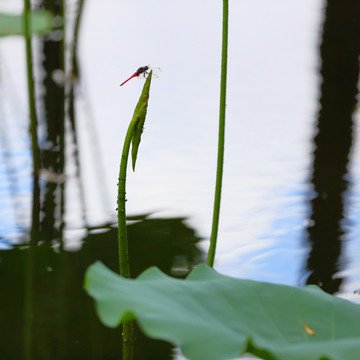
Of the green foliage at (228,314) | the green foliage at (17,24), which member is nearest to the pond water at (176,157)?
the green foliage at (17,24)

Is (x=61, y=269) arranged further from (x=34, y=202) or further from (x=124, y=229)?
(x=124, y=229)

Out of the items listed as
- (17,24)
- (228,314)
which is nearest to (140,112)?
(228,314)

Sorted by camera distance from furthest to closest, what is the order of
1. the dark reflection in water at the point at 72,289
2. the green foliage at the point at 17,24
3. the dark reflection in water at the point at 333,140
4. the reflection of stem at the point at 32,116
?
1. the green foliage at the point at 17,24
2. the reflection of stem at the point at 32,116
3. the dark reflection in water at the point at 333,140
4. the dark reflection in water at the point at 72,289

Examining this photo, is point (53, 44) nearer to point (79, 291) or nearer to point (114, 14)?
point (114, 14)

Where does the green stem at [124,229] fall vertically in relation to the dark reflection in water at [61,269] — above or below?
above

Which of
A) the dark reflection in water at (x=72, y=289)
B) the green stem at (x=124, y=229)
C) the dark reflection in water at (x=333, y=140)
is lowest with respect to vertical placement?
the dark reflection in water at (x=72, y=289)

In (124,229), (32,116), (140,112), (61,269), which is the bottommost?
(61,269)

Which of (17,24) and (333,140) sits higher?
(17,24)

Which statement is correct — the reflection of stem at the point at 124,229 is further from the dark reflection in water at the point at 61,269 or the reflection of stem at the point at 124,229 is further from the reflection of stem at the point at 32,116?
the reflection of stem at the point at 32,116
